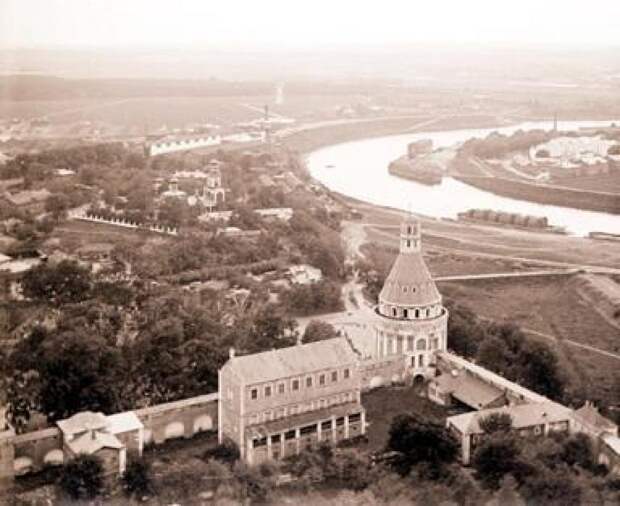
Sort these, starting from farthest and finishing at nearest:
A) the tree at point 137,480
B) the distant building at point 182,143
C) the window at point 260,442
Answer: the distant building at point 182,143, the window at point 260,442, the tree at point 137,480

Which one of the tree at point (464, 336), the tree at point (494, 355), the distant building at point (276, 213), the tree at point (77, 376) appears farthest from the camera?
Result: the distant building at point (276, 213)

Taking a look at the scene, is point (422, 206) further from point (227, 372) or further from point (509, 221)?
point (227, 372)

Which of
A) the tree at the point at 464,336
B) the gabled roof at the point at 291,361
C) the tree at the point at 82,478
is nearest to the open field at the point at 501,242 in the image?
the tree at the point at 464,336

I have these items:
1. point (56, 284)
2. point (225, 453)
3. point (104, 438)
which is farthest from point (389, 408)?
point (56, 284)

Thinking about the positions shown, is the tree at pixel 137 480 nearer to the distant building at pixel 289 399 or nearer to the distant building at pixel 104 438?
the distant building at pixel 104 438

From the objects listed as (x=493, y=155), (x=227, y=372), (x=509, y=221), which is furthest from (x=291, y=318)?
(x=493, y=155)

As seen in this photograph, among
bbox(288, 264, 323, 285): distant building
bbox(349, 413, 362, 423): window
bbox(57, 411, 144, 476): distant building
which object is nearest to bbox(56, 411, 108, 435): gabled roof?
bbox(57, 411, 144, 476): distant building
